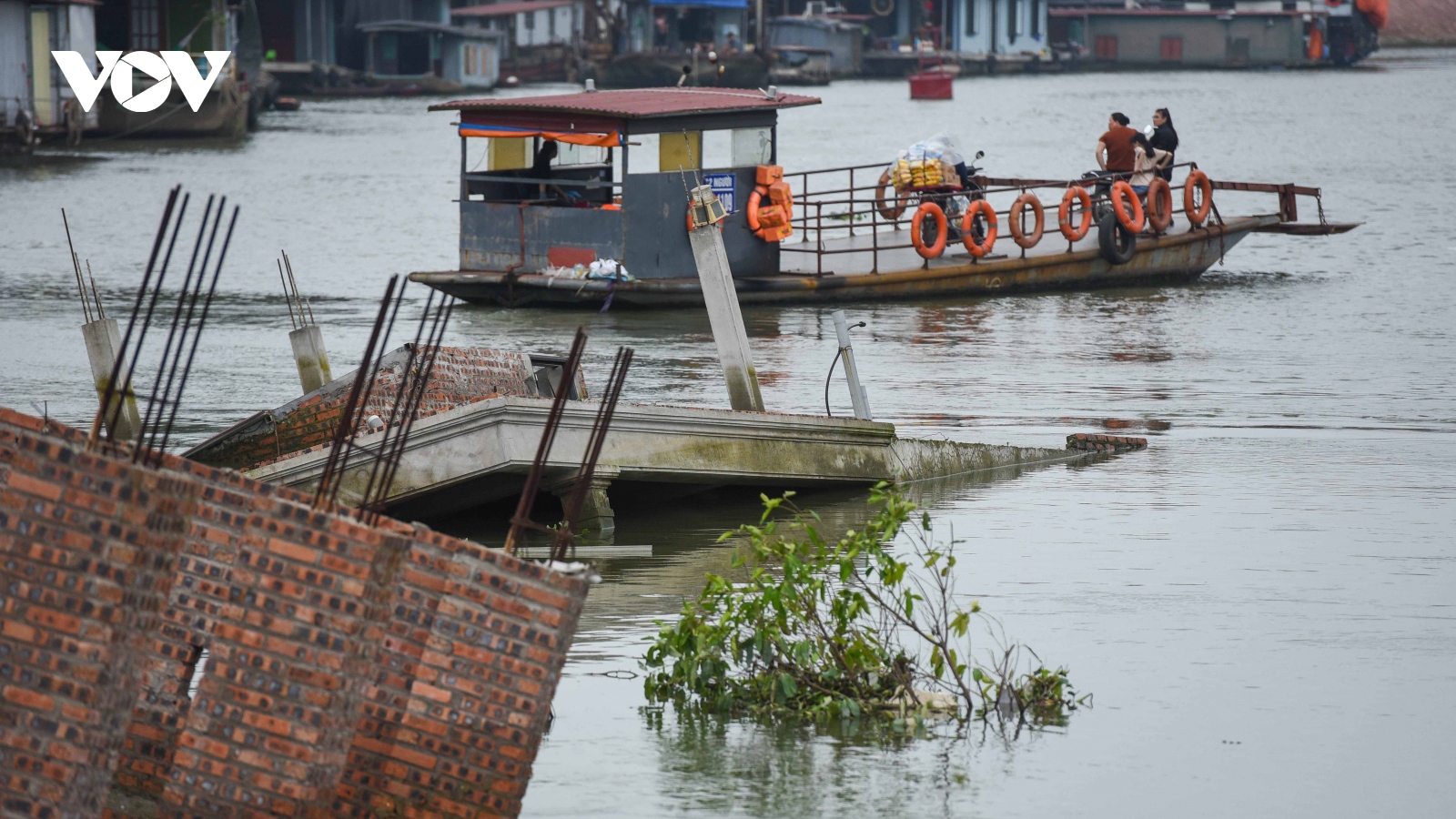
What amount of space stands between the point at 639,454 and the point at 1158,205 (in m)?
14.8

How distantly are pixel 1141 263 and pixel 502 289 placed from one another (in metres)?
8.22

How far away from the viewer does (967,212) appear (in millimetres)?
22609

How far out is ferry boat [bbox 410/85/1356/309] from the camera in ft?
67.3

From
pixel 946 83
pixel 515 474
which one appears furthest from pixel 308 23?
pixel 515 474

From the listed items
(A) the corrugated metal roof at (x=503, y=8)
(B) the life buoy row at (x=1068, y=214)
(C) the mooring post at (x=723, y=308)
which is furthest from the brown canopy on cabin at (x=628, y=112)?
(A) the corrugated metal roof at (x=503, y=8)

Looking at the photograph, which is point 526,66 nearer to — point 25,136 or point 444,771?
point 25,136

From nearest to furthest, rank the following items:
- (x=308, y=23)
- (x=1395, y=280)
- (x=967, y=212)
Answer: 1. (x=967, y=212)
2. (x=1395, y=280)
3. (x=308, y=23)

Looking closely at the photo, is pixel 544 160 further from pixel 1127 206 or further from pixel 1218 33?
pixel 1218 33

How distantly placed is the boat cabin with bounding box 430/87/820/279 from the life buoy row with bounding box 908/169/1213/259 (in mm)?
2034

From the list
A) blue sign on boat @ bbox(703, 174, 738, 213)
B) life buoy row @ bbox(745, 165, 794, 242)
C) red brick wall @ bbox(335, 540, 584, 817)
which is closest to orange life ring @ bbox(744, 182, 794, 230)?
life buoy row @ bbox(745, 165, 794, 242)

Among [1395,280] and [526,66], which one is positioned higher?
[526,66]

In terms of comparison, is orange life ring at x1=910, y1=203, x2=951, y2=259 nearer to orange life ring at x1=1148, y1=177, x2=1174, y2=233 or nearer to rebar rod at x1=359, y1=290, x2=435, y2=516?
Answer: orange life ring at x1=1148, y1=177, x2=1174, y2=233

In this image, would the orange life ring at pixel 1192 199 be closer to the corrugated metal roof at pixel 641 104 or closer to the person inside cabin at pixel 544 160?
the corrugated metal roof at pixel 641 104

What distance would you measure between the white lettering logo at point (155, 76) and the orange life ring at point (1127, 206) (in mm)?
33663
